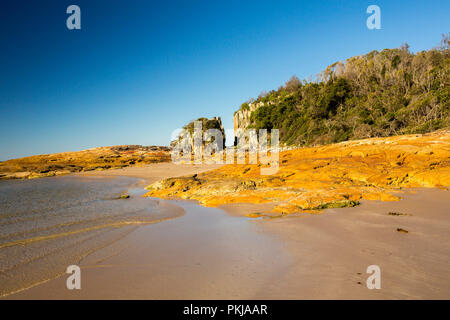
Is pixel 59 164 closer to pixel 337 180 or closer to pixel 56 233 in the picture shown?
pixel 56 233

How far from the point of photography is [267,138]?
41.3 m

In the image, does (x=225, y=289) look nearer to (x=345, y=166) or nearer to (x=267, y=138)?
(x=345, y=166)

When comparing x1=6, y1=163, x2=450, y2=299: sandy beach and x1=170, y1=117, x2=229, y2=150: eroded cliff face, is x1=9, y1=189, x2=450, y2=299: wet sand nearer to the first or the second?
x1=6, y1=163, x2=450, y2=299: sandy beach

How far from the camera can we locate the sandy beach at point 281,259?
9.83 ft

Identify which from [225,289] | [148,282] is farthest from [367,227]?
[148,282]

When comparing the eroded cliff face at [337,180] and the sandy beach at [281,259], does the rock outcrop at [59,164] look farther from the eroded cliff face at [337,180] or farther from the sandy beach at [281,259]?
the sandy beach at [281,259]

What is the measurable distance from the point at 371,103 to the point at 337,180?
26042 mm

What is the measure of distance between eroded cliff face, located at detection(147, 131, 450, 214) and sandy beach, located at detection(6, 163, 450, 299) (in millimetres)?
1275

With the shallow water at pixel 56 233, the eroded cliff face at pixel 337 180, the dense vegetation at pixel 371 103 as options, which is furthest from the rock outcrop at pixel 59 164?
the eroded cliff face at pixel 337 180

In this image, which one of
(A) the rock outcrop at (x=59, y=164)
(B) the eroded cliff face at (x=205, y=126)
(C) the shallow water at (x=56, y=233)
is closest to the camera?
(C) the shallow water at (x=56, y=233)

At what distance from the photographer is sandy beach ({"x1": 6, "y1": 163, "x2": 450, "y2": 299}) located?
2996mm

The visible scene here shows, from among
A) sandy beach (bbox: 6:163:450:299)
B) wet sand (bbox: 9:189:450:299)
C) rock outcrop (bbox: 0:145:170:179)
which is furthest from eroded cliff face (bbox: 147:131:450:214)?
rock outcrop (bbox: 0:145:170:179)

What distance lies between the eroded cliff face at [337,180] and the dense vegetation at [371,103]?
43.9 ft

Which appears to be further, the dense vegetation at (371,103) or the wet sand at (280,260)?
the dense vegetation at (371,103)
